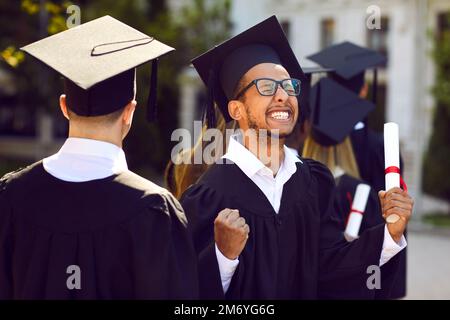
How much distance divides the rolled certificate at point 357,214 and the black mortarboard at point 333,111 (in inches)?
20.7

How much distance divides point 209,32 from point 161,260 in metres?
16.1

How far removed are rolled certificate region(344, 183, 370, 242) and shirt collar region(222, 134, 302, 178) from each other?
0.72m

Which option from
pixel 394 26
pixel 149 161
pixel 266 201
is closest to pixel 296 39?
pixel 394 26

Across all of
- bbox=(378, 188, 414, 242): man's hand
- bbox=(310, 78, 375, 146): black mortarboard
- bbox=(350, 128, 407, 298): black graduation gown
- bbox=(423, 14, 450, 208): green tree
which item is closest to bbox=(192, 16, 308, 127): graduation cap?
bbox=(378, 188, 414, 242): man's hand

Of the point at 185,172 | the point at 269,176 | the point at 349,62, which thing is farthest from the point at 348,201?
the point at 269,176

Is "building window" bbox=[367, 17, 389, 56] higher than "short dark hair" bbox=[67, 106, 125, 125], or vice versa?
"building window" bbox=[367, 17, 389, 56]

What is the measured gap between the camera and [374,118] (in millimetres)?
14430

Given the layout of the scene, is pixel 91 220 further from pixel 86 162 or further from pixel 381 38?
pixel 381 38

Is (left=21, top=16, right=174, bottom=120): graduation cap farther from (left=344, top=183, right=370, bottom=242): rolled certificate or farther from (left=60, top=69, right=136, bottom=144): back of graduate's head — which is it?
(left=344, top=183, right=370, bottom=242): rolled certificate

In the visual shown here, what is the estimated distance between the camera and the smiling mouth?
2904 mm

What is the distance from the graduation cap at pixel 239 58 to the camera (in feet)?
9.97

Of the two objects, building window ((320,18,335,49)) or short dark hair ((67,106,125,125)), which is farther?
building window ((320,18,335,49))

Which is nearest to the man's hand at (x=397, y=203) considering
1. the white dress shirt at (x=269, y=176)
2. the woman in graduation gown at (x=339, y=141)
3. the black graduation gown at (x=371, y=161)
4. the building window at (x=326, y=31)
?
the white dress shirt at (x=269, y=176)
